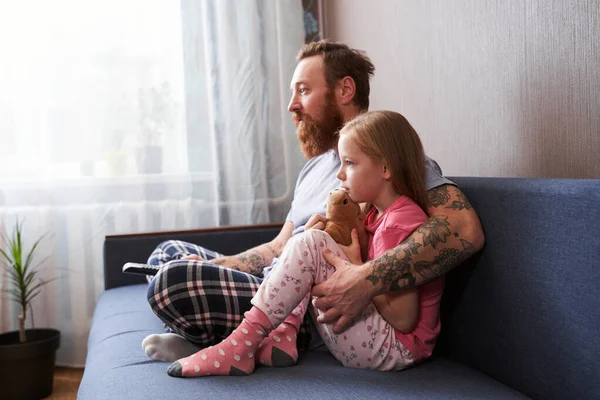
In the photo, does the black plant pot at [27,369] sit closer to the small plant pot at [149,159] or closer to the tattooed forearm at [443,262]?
the small plant pot at [149,159]

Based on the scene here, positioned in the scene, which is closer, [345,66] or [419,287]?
[419,287]

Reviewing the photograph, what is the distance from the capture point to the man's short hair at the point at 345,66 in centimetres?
209

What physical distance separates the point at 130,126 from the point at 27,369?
113cm

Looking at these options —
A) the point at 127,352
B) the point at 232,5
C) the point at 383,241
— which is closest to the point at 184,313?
the point at 127,352

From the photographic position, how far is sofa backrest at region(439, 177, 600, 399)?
3.71 ft

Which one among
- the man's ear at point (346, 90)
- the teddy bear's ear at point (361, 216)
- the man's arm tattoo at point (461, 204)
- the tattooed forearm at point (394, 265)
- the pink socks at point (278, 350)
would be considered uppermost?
the man's ear at point (346, 90)

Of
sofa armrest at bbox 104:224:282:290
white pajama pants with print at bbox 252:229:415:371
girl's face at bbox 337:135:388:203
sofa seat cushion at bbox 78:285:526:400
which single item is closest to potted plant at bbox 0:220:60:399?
sofa armrest at bbox 104:224:282:290

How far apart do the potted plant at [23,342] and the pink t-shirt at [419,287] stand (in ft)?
5.68

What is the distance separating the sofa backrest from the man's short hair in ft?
2.05

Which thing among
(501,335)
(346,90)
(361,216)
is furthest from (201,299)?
(346,90)

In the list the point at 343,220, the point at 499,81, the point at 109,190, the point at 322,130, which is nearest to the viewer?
the point at 343,220

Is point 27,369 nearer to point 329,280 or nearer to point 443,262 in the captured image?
point 329,280

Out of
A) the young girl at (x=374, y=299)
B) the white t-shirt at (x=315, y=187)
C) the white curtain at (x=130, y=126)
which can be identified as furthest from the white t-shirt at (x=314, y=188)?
the white curtain at (x=130, y=126)

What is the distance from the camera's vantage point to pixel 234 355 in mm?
1444
